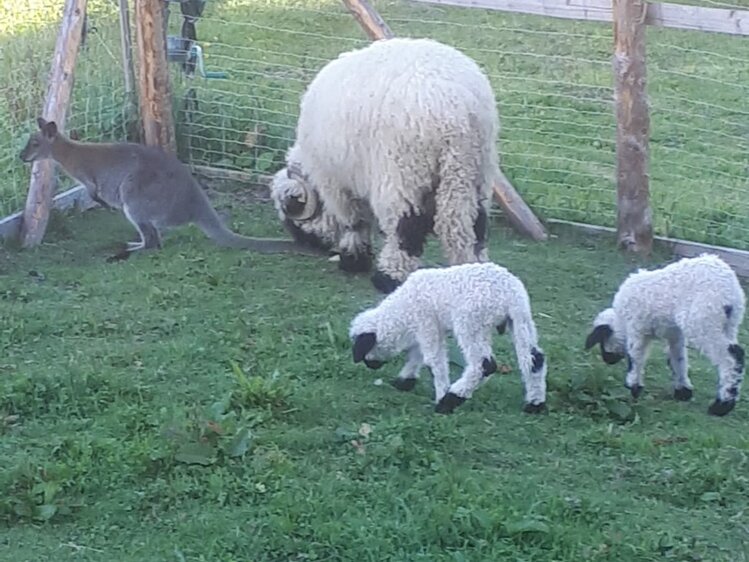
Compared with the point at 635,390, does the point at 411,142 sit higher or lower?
higher

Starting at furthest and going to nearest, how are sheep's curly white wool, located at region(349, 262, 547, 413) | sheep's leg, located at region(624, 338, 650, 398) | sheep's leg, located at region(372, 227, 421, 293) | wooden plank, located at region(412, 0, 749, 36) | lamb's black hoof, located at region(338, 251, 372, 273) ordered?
1. lamb's black hoof, located at region(338, 251, 372, 273)
2. wooden plank, located at region(412, 0, 749, 36)
3. sheep's leg, located at region(372, 227, 421, 293)
4. sheep's leg, located at region(624, 338, 650, 398)
5. sheep's curly white wool, located at region(349, 262, 547, 413)

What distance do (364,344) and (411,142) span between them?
1521 millimetres

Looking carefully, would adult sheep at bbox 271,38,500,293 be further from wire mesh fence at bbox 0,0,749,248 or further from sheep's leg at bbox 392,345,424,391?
wire mesh fence at bbox 0,0,749,248

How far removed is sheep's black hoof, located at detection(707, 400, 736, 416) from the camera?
Answer: 18.5ft

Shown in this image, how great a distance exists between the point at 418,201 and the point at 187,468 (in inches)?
99.9

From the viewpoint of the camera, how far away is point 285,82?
11.2 meters

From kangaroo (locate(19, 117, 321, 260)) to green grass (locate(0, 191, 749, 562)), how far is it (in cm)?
120

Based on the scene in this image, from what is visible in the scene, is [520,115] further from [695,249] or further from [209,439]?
[209,439]

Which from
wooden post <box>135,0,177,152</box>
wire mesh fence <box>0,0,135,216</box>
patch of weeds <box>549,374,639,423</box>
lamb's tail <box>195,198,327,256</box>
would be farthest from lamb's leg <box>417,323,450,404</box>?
wooden post <box>135,0,177,152</box>

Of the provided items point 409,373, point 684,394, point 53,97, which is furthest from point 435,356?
point 53,97

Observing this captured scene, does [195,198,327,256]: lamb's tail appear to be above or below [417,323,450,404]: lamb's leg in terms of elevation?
below

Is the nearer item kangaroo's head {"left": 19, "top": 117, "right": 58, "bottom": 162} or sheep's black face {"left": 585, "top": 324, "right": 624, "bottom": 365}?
sheep's black face {"left": 585, "top": 324, "right": 624, "bottom": 365}

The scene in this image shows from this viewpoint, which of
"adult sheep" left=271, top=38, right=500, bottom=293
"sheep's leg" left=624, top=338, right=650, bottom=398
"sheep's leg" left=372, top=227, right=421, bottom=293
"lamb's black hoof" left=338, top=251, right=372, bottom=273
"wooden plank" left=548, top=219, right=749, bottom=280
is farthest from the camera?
"wooden plank" left=548, top=219, right=749, bottom=280

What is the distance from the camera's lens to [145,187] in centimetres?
841
